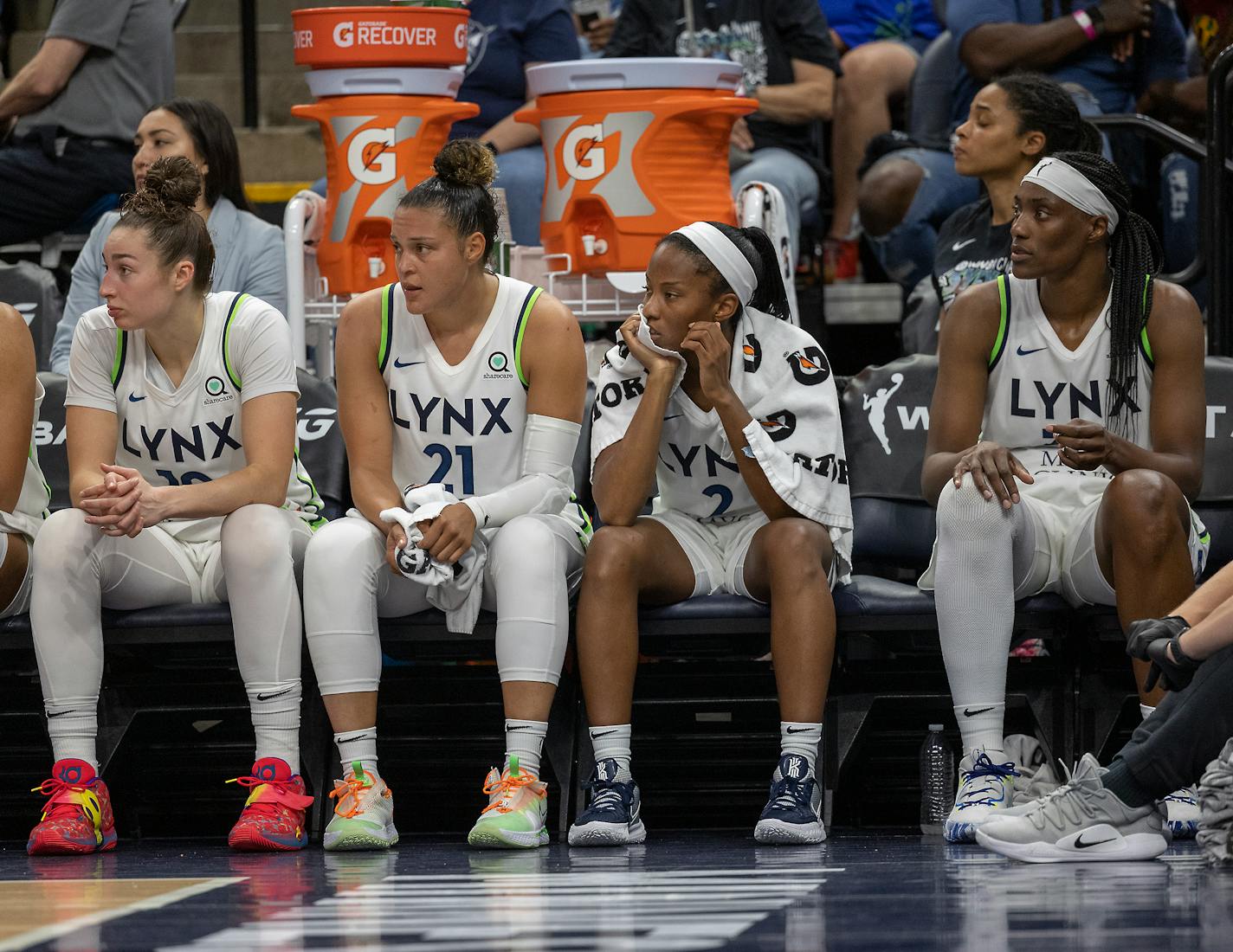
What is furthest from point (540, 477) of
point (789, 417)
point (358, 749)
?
point (358, 749)

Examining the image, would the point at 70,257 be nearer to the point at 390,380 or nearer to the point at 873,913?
the point at 390,380

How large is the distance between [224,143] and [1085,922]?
327 centimetres

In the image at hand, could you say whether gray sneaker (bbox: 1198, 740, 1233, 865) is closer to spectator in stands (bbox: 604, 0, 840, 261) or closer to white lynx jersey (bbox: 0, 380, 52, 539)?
white lynx jersey (bbox: 0, 380, 52, 539)

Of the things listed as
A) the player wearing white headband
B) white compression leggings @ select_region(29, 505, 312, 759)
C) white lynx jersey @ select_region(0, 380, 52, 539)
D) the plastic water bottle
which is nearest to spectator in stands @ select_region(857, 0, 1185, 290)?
the player wearing white headband

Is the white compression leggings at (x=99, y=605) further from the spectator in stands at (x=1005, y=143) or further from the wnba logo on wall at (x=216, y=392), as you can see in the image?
the spectator in stands at (x=1005, y=143)

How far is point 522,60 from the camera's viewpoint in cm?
602

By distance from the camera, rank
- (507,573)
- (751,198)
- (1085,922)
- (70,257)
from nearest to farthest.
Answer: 1. (1085,922)
2. (507,573)
3. (751,198)
4. (70,257)

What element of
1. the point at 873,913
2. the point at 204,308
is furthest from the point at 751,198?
the point at 873,913

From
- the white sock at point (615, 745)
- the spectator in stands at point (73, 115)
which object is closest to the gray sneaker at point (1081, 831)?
the white sock at point (615, 745)

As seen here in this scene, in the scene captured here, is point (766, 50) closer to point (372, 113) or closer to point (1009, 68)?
point (1009, 68)

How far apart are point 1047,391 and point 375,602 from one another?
142 centimetres

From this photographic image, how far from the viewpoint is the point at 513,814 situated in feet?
11.7

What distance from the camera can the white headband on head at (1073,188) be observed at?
3920mm

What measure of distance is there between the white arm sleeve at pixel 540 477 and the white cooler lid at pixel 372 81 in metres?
1.33
